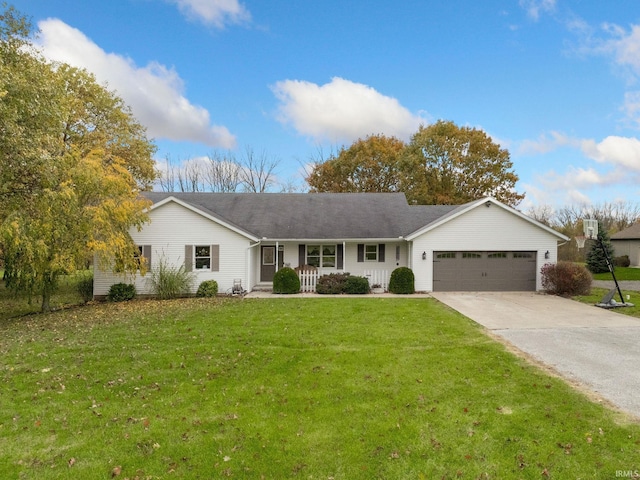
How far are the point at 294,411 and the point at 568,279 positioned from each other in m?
15.3

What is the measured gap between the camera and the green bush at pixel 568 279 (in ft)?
51.1

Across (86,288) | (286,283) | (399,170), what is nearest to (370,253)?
(286,283)

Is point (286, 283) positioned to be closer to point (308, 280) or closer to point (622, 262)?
point (308, 280)

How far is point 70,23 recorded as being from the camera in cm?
1541

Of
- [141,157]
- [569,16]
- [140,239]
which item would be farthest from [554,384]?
[141,157]

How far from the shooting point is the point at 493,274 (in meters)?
17.2

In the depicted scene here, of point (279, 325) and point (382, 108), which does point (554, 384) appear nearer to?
point (279, 325)

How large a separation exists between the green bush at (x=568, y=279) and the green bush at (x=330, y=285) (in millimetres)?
8962

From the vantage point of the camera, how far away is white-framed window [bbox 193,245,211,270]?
1650 cm

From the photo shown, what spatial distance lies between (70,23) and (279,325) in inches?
611

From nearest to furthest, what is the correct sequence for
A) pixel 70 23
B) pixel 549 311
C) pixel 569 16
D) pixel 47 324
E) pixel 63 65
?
1. pixel 47 324
2. pixel 549 311
3. pixel 569 16
4. pixel 70 23
5. pixel 63 65

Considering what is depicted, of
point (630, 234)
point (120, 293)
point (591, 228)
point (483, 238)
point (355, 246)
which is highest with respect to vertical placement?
point (630, 234)

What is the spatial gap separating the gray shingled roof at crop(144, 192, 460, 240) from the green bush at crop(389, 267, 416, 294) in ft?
6.89

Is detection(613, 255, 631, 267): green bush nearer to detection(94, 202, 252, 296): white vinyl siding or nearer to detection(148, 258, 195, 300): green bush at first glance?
detection(94, 202, 252, 296): white vinyl siding
